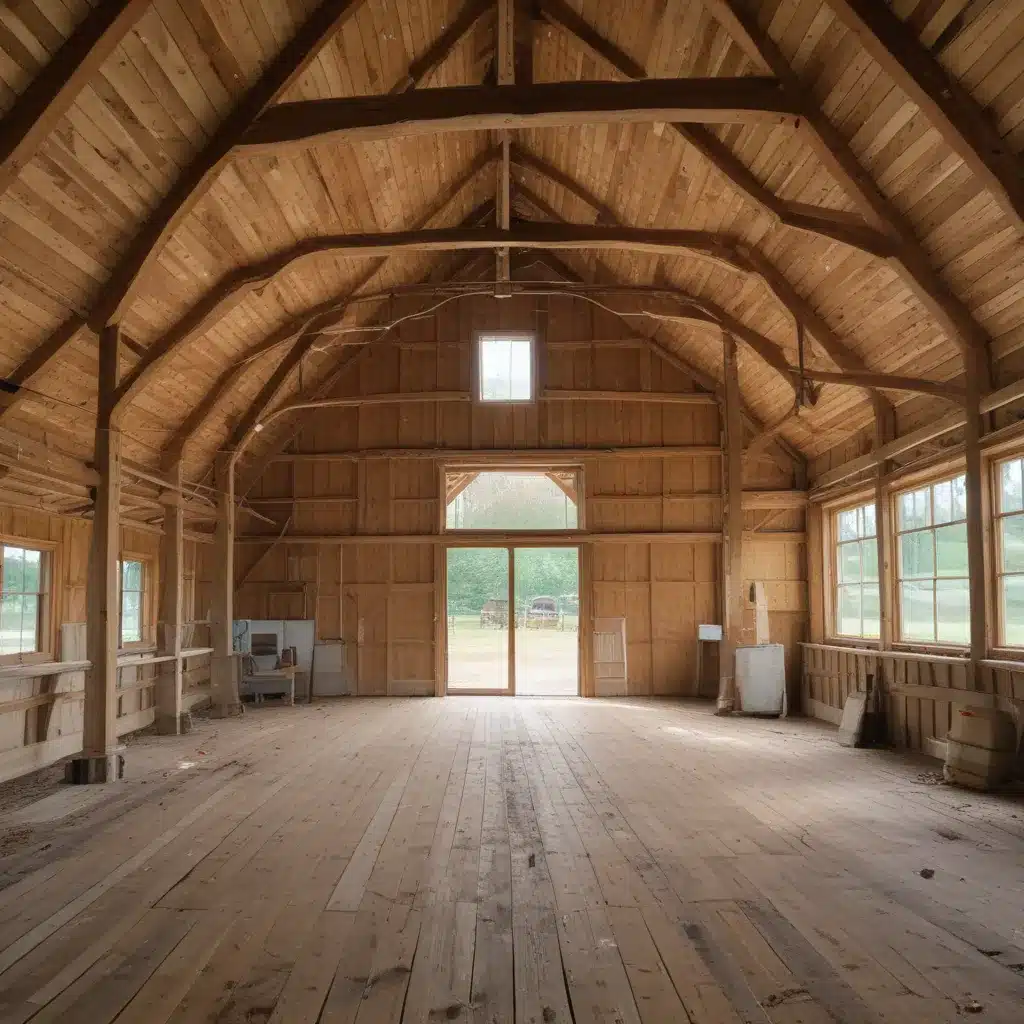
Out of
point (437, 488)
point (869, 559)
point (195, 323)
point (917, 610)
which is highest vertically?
point (195, 323)

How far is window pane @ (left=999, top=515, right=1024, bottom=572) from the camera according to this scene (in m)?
7.12

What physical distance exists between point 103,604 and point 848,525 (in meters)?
9.15

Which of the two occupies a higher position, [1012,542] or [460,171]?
[460,171]

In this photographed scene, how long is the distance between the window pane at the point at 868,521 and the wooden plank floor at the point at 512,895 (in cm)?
356

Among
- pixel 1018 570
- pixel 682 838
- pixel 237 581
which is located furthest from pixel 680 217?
pixel 237 581

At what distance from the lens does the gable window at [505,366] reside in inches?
523

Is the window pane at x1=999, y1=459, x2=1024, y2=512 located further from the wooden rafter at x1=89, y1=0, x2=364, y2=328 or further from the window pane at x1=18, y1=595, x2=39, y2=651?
the window pane at x1=18, y1=595, x2=39, y2=651

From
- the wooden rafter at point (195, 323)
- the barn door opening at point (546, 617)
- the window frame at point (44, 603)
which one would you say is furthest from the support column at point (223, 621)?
the barn door opening at point (546, 617)

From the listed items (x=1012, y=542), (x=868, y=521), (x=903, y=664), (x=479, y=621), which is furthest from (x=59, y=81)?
(x=868, y=521)

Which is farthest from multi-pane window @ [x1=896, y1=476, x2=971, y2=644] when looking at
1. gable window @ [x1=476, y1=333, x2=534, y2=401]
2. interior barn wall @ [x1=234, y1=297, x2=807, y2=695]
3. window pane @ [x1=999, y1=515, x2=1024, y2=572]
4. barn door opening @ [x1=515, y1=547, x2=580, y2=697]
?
gable window @ [x1=476, y1=333, x2=534, y2=401]

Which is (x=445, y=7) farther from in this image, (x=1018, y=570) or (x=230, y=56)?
(x=1018, y=570)

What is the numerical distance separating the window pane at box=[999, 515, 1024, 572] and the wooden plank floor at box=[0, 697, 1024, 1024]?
1946 mm

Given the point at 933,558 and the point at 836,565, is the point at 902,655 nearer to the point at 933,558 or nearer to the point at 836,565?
the point at 933,558

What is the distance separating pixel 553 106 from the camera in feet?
18.9
